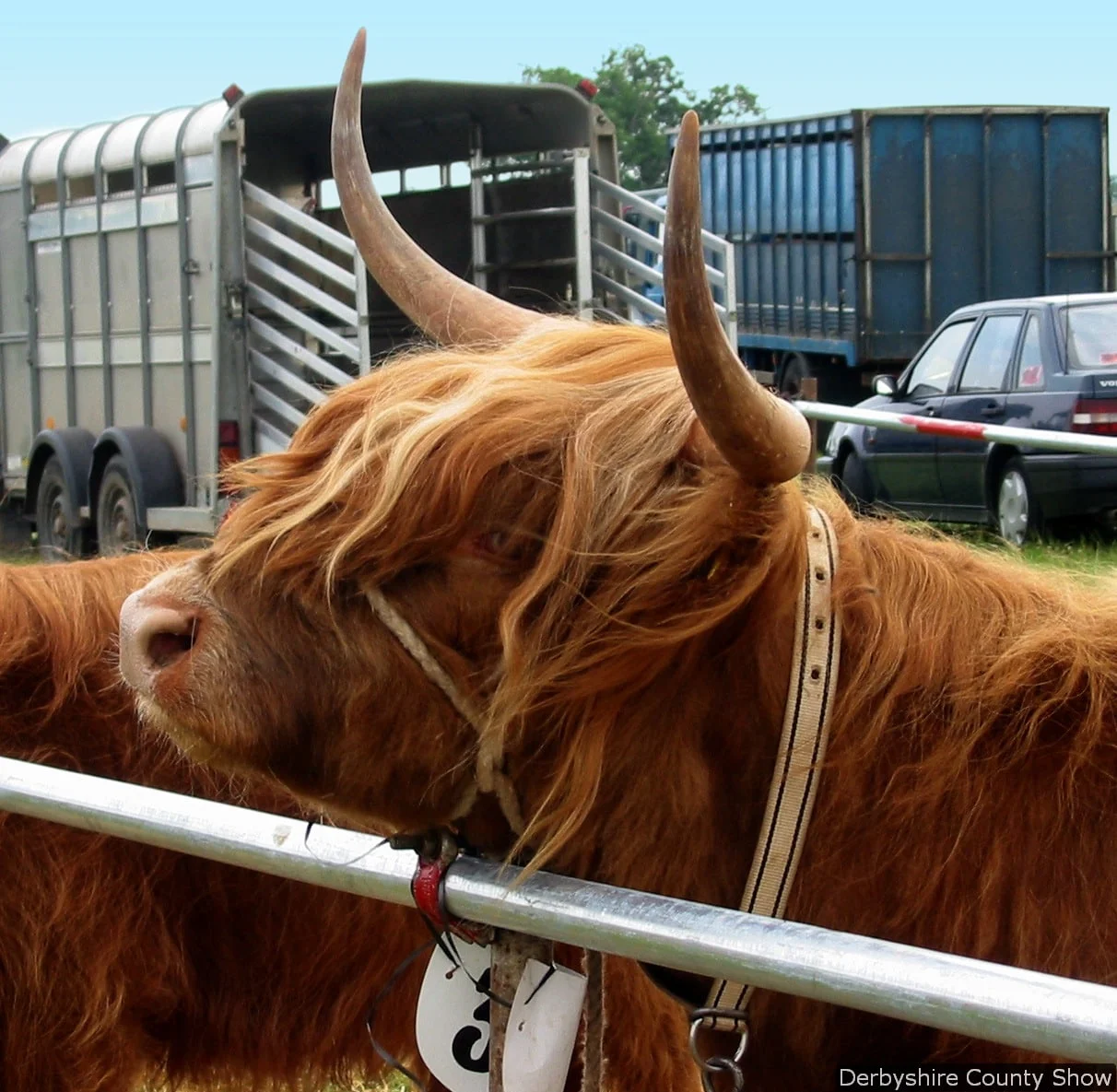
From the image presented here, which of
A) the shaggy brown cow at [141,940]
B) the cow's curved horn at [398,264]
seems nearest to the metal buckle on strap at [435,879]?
the cow's curved horn at [398,264]

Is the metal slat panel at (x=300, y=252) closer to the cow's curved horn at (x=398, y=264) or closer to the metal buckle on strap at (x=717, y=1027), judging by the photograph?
the cow's curved horn at (x=398, y=264)

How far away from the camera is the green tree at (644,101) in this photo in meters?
57.1

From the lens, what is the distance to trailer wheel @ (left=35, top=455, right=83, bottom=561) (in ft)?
39.2

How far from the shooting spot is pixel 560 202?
11.3 meters

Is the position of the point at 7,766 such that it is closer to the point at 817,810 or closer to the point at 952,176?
the point at 817,810

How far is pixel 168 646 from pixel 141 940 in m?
1.39

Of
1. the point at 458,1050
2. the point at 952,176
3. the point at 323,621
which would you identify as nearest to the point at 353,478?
the point at 323,621

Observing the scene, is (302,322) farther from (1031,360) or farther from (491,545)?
(491,545)

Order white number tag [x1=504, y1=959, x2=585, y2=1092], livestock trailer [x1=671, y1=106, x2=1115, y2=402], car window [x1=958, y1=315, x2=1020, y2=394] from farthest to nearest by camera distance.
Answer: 1. livestock trailer [x1=671, y1=106, x2=1115, y2=402]
2. car window [x1=958, y1=315, x2=1020, y2=394]
3. white number tag [x1=504, y1=959, x2=585, y2=1092]

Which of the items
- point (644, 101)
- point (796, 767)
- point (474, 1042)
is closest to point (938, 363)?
point (474, 1042)

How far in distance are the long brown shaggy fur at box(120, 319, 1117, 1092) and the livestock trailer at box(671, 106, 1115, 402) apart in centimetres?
1649

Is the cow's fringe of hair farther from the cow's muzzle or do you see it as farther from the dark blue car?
the dark blue car

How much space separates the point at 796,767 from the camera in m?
1.86

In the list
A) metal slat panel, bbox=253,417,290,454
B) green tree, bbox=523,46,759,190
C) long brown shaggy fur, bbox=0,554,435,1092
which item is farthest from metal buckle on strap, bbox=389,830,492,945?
green tree, bbox=523,46,759,190
